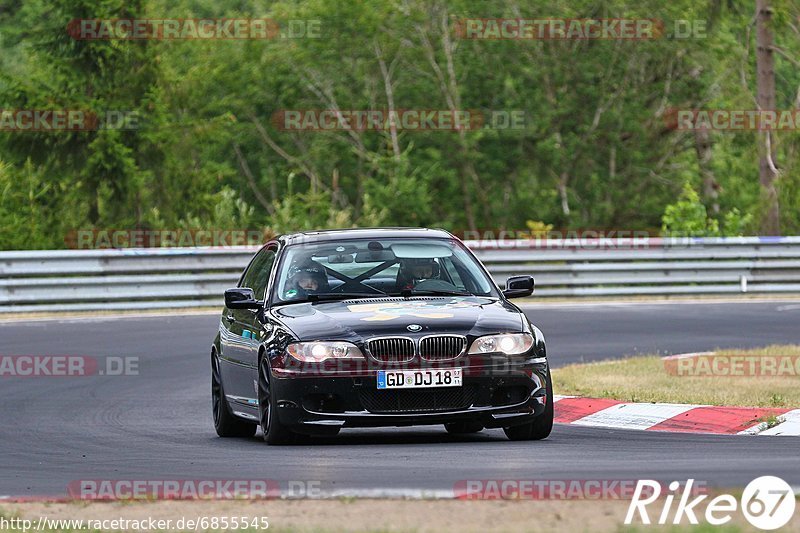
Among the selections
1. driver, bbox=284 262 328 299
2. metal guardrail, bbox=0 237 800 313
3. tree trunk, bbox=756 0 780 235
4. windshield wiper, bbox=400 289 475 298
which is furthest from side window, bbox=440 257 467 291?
tree trunk, bbox=756 0 780 235

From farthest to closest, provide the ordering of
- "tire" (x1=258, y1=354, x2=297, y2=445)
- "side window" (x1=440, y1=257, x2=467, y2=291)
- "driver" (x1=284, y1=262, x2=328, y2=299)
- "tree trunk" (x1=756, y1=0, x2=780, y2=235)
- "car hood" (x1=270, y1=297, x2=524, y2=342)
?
"tree trunk" (x1=756, y1=0, x2=780, y2=235), "side window" (x1=440, y1=257, x2=467, y2=291), "driver" (x1=284, y1=262, x2=328, y2=299), "tire" (x1=258, y1=354, x2=297, y2=445), "car hood" (x1=270, y1=297, x2=524, y2=342)

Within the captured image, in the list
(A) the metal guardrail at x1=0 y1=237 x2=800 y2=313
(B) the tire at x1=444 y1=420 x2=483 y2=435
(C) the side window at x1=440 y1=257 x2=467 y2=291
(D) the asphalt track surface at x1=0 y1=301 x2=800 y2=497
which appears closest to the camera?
(D) the asphalt track surface at x1=0 y1=301 x2=800 y2=497

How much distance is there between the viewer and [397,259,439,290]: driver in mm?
11547

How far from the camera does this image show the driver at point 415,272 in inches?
455

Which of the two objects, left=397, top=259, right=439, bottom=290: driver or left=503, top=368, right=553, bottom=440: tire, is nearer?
left=503, top=368, right=553, bottom=440: tire

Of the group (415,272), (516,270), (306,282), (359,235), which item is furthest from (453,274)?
(516,270)

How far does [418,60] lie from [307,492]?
44247 millimetres

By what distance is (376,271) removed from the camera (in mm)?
11664

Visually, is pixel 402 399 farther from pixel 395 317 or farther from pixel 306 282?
pixel 306 282

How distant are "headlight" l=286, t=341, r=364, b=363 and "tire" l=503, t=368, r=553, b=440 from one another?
1239 mm

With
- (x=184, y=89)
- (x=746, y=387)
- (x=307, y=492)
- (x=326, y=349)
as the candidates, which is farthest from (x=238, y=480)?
(x=184, y=89)

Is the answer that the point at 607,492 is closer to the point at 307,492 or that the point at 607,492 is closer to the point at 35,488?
the point at 307,492

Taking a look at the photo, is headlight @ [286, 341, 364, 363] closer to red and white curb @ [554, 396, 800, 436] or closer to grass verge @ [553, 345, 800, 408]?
red and white curb @ [554, 396, 800, 436]

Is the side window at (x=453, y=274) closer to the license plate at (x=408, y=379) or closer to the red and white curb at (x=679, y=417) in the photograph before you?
the license plate at (x=408, y=379)
